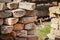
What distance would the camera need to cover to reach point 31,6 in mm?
2527

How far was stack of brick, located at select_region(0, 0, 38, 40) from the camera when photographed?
8.00 feet

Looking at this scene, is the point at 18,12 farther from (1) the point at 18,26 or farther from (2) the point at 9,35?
(2) the point at 9,35

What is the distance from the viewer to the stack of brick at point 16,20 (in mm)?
2438

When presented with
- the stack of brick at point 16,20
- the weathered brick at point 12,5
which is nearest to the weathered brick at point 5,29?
the stack of brick at point 16,20

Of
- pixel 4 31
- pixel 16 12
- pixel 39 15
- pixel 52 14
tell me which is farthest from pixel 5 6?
pixel 39 15

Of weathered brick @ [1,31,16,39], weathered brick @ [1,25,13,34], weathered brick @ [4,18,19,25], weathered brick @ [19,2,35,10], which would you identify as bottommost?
weathered brick @ [1,31,16,39]

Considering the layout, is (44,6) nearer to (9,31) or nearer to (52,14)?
(52,14)

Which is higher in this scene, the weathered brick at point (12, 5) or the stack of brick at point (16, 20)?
the weathered brick at point (12, 5)

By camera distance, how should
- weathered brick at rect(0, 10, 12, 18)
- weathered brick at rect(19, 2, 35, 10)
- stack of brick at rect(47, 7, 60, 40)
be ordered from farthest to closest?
1. stack of brick at rect(47, 7, 60, 40)
2. weathered brick at rect(19, 2, 35, 10)
3. weathered brick at rect(0, 10, 12, 18)

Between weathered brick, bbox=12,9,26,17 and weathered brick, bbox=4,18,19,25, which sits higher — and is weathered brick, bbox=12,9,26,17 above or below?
above

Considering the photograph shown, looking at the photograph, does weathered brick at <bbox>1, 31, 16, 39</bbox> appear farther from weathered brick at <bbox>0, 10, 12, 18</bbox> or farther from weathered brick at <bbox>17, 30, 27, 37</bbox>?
weathered brick at <bbox>0, 10, 12, 18</bbox>

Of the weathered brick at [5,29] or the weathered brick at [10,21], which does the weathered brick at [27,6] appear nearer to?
the weathered brick at [10,21]

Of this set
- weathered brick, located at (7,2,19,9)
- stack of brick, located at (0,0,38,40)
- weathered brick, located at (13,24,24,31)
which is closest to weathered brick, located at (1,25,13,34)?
stack of brick, located at (0,0,38,40)

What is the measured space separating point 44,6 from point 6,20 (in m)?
3.43
